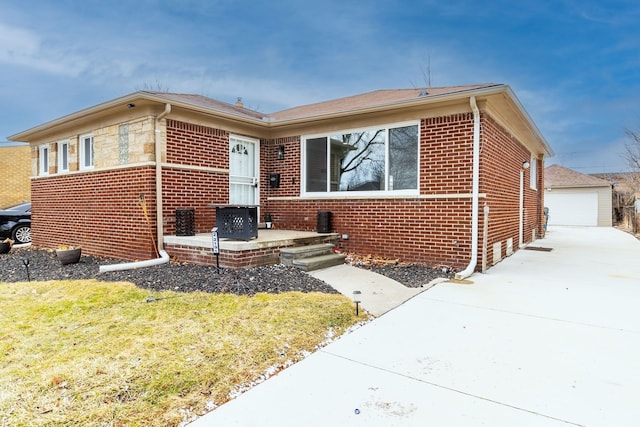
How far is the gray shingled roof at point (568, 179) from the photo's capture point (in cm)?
2289

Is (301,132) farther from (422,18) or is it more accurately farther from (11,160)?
(11,160)

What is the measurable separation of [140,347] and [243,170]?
6068 millimetres

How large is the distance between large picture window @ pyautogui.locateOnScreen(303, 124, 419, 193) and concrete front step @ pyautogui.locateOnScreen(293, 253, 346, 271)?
1.72 m

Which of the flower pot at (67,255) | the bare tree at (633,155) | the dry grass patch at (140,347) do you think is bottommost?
the dry grass patch at (140,347)

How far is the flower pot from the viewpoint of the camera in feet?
22.9

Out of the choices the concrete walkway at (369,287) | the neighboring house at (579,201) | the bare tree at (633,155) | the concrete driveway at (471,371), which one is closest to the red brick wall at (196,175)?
the concrete walkway at (369,287)

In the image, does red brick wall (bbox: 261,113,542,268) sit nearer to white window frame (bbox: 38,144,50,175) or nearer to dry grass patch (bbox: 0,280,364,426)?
dry grass patch (bbox: 0,280,364,426)

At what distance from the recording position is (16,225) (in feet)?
37.9

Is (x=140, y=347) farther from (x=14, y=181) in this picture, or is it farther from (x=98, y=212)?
(x=14, y=181)

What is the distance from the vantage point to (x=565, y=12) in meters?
11.3

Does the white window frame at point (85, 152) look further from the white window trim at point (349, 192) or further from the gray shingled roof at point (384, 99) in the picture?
the white window trim at point (349, 192)

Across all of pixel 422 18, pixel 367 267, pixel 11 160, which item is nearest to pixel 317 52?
pixel 422 18

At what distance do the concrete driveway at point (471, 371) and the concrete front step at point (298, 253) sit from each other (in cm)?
236

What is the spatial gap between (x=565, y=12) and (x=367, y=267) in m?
11.2
